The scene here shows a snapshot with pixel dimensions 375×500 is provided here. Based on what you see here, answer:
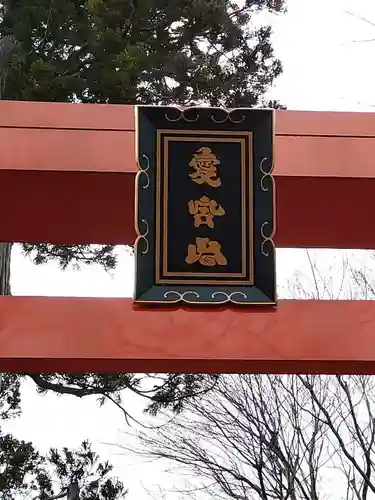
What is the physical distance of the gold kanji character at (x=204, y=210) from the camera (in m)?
2.23

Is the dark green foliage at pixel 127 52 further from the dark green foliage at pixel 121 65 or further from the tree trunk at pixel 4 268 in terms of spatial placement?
the tree trunk at pixel 4 268

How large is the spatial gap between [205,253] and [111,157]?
44 cm

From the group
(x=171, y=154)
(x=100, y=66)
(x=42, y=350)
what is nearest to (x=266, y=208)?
(x=171, y=154)

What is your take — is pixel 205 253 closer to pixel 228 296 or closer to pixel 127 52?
pixel 228 296

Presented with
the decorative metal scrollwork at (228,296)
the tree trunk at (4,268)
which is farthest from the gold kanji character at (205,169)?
the tree trunk at (4,268)

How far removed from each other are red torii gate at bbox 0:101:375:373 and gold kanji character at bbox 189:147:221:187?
205 millimetres

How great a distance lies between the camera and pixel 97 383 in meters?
4.95

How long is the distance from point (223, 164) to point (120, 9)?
2374 mm

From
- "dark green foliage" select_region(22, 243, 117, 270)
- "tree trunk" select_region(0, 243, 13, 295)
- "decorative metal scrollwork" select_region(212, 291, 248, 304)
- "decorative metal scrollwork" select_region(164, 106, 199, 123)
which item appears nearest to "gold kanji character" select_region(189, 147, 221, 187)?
"decorative metal scrollwork" select_region(164, 106, 199, 123)

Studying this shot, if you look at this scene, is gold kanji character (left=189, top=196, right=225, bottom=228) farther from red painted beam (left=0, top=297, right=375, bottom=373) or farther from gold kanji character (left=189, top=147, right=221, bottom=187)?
red painted beam (left=0, top=297, right=375, bottom=373)

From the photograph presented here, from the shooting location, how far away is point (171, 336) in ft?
7.23

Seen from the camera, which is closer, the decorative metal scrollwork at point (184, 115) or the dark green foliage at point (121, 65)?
the decorative metal scrollwork at point (184, 115)

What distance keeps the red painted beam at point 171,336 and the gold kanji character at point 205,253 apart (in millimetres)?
156

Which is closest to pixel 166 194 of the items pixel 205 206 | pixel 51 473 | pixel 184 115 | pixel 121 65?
pixel 205 206
